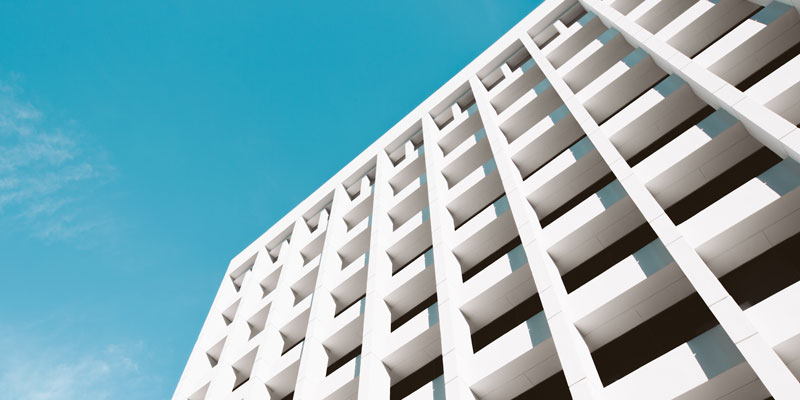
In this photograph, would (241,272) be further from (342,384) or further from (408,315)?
(342,384)

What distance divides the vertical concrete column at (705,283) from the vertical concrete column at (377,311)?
32.1 ft

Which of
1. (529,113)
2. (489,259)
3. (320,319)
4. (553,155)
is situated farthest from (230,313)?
(553,155)

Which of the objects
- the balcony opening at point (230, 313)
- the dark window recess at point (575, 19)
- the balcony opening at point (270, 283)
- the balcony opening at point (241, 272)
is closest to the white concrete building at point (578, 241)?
the dark window recess at point (575, 19)

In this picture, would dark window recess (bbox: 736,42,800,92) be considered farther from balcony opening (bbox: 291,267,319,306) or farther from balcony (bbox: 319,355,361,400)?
balcony opening (bbox: 291,267,319,306)

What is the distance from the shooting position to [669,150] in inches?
690

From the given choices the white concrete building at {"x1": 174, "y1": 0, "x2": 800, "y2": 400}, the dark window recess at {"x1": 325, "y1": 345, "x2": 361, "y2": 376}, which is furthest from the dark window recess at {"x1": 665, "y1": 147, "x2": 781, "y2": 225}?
the dark window recess at {"x1": 325, "y1": 345, "x2": 361, "y2": 376}

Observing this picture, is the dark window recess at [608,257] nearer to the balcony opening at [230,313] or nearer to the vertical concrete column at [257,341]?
the vertical concrete column at [257,341]

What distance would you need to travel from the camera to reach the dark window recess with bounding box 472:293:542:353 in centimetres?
1906

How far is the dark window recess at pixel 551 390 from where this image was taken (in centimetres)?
1627

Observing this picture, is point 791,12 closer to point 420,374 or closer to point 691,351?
point 691,351

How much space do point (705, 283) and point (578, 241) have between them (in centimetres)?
528

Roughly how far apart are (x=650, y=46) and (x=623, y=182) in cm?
755

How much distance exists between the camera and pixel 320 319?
78.9 feet

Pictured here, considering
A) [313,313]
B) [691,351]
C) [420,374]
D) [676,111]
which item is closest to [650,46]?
[676,111]
